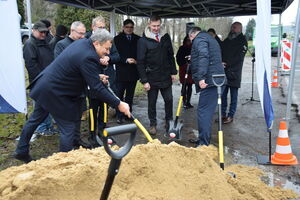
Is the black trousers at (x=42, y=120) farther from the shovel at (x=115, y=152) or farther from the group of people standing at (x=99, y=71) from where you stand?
the shovel at (x=115, y=152)

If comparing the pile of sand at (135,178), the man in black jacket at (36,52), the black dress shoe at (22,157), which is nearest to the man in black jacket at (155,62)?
the man in black jacket at (36,52)

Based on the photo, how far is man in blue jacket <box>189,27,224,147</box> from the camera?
456 cm

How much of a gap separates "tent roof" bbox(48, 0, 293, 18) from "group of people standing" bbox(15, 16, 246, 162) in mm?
2091

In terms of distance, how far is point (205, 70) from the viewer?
455 cm

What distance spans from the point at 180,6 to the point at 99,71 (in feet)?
17.1

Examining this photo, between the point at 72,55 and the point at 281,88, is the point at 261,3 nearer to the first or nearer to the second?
the point at 72,55

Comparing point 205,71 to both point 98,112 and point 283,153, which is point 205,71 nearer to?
point 283,153

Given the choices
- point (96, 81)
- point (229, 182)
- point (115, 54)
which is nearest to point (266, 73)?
point (229, 182)

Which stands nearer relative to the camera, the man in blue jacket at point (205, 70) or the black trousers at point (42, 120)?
the black trousers at point (42, 120)

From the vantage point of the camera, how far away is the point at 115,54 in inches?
221

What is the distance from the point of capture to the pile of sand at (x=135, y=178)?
2439mm

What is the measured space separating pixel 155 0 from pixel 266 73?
15.8 ft

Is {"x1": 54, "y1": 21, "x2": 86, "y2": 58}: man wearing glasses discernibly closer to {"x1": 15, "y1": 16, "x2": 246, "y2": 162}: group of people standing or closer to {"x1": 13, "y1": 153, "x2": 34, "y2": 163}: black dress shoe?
{"x1": 15, "y1": 16, "x2": 246, "y2": 162}: group of people standing

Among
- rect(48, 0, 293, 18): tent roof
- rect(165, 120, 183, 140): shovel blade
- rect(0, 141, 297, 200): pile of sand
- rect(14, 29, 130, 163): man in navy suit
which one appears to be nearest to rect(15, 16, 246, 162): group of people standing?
rect(14, 29, 130, 163): man in navy suit
